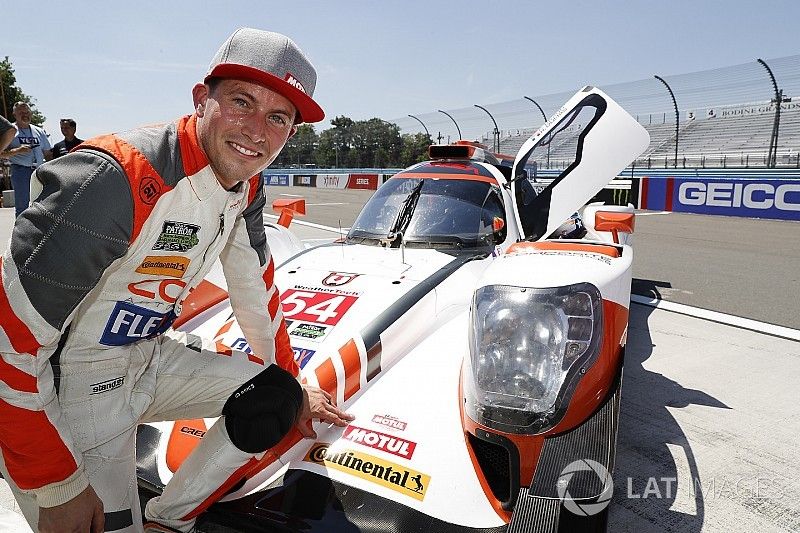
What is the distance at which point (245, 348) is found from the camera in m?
2.30

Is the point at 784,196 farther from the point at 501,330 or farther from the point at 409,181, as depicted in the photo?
the point at 501,330

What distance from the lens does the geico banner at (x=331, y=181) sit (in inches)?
1159

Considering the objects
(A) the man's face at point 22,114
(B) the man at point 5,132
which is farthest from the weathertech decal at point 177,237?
(A) the man's face at point 22,114

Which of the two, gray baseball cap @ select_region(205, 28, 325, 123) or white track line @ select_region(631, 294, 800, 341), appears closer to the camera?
gray baseball cap @ select_region(205, 28, 325, 123)

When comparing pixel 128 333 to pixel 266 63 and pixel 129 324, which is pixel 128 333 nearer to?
pixel 129 324

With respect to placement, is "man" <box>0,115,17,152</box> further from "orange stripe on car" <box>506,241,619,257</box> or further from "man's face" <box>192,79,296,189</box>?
"orange stripe on car" <box>506,241,619,257</box>

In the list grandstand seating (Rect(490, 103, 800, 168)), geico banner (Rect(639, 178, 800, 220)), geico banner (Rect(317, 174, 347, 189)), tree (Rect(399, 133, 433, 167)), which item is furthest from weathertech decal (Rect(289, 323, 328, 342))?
tree (Rect(399, 133, 433, 167))

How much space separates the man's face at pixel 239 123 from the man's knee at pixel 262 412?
663 mm

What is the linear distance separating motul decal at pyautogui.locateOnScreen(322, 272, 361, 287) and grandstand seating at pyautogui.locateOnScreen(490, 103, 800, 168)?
30.1 metres

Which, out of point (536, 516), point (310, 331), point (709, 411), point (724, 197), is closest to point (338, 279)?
point (310, 331)

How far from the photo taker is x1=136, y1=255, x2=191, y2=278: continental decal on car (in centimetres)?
148

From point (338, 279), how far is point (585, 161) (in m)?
1.66

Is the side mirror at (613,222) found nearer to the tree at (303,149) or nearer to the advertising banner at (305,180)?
the advertising banner at (305,180)

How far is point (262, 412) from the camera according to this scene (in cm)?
171
